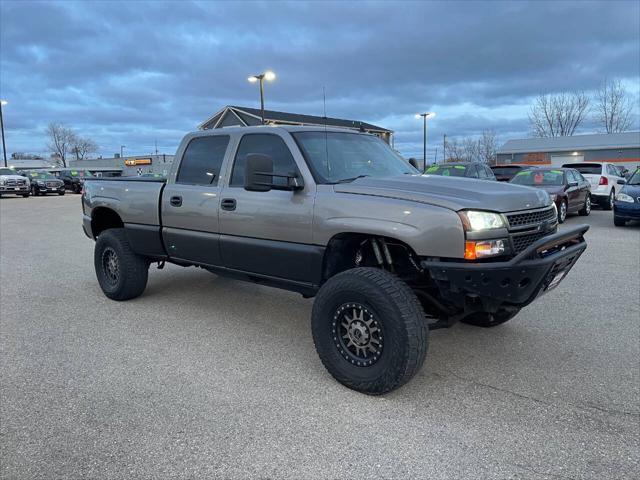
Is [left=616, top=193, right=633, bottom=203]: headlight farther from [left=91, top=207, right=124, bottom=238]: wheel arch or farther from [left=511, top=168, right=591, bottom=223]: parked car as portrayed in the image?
[left=91, top=207, right=124, bottom=238]: wheel arch

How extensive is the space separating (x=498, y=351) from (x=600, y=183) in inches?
577

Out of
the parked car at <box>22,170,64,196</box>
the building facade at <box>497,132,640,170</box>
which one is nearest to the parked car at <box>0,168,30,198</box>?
the parked car at <box>22,170,64,196</box>

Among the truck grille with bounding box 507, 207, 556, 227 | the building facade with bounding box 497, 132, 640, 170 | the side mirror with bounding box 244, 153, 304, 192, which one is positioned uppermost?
the building facade with bounding box 497, 132, 640, 170

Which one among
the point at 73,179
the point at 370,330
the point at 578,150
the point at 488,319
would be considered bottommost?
the point at 488,319

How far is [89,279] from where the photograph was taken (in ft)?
23.4

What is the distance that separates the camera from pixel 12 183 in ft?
95.1

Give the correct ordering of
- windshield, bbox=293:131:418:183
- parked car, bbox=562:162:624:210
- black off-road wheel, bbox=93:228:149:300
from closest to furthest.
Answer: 1. windshield, bbox=293:131:418:183
2. black off-road wheel, bbox=93:228:149:300
3. parked car, bbox=562:162:624:210

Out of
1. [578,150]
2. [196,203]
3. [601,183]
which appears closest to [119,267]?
[196,203]

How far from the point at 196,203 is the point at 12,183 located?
29637 mm

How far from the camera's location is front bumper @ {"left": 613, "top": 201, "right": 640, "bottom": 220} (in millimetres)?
11297

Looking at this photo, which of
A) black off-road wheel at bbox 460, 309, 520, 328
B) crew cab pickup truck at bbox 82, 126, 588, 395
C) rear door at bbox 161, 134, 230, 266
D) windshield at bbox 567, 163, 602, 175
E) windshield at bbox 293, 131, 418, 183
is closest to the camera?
crew cab pickup truck at bbox 82, 126, 588, 395

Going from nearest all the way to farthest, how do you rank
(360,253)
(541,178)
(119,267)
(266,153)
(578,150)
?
(360,253) → (266,153) → (119,267) → (541,178) → (578,150)

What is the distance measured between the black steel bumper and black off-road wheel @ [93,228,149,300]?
373 cm

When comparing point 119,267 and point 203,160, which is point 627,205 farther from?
point 119,267
